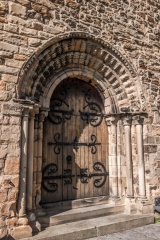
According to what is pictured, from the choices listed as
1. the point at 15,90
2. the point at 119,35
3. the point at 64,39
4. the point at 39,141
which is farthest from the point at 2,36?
the point at 119,35

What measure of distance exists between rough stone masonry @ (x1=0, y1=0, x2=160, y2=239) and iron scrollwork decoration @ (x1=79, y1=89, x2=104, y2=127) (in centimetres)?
22

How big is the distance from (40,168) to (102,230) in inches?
54.0

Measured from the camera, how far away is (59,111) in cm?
428

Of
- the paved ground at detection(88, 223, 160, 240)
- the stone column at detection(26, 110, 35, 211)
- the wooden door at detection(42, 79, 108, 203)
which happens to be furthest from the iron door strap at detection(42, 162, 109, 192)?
the paved ground at detection(88, 223, 160, 240)

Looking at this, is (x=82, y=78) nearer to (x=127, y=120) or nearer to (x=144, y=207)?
(x=127, y=120)

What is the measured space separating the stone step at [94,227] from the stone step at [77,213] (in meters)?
0.09

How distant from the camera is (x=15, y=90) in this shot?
10.9 ft

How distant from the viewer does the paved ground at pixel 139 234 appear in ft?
11.0

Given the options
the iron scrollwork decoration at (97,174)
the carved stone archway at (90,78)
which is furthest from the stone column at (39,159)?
the iron scrollwork decoration at (97,174)

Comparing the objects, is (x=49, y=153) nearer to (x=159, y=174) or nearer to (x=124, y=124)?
(x=124, y=124)

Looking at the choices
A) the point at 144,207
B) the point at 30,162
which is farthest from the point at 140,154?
the point at 30,162

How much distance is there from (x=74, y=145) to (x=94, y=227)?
1.51 meters

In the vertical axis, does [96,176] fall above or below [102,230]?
above

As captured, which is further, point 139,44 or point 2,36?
point 139,44
